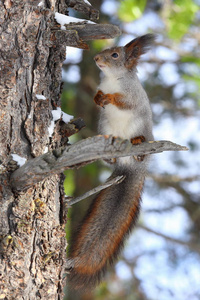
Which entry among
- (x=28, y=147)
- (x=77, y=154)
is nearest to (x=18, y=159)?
(x=28, y=147)

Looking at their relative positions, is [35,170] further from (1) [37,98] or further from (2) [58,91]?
(2) [58,91]

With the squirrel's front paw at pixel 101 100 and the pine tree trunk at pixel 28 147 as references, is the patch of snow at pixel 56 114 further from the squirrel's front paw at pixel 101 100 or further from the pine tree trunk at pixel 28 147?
the squirrel's front paw at pixel 101 100

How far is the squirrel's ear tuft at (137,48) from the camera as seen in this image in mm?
1794

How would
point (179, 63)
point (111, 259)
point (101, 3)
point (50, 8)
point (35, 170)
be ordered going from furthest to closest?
1. point (179, 63)
2. point (101, 3)
3. point (111, 259)
4. point (50, 8)
5. point (35, 170)

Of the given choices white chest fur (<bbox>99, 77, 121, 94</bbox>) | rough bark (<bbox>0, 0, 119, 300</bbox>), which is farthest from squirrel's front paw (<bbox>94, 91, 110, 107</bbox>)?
rough bark (<bbox>0, 0, 119, 300</bbox>)

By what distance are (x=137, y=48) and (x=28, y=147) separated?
94cm

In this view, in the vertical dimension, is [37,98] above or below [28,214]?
above

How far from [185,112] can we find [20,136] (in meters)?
2.52

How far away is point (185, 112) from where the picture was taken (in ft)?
11.3

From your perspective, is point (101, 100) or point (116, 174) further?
point (116, 174)

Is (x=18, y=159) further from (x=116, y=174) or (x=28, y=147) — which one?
(x=116, y=174)

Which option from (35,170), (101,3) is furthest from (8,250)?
(101,3)

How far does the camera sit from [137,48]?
187 cm

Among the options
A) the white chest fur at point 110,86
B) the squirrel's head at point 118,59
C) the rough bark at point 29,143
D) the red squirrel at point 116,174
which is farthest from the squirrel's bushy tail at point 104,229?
the squirrel's head at point 118,59
